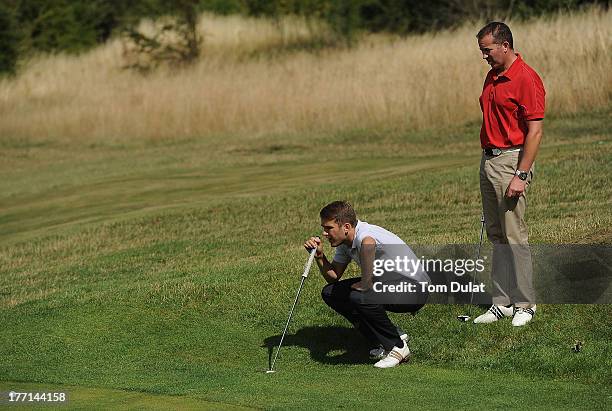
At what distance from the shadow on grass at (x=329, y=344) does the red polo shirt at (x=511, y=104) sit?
6.93 ft

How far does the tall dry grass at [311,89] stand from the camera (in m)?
27.9

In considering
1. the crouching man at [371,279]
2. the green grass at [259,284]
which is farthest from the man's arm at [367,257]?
the green grass at [259,284]

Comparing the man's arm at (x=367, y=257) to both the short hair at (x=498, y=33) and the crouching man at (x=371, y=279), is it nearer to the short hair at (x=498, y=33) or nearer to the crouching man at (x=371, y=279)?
the crouching man at (x=371, y=279)

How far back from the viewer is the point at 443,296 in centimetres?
1085

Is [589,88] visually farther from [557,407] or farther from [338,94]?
[557,407]

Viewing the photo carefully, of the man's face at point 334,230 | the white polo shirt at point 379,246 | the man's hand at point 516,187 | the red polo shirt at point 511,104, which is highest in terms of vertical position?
the red polo shirt at point 511,104

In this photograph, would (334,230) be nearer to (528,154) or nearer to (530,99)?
(528,154)

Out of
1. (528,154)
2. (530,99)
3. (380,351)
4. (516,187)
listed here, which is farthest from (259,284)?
(530,99)

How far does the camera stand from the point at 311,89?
108ft

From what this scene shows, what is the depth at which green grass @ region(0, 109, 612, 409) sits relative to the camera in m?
9.32

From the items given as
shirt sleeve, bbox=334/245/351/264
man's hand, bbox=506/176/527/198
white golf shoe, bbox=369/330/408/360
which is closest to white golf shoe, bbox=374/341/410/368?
white golf shoe, bbox=369/330/408/360

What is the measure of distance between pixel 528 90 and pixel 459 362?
2201mm

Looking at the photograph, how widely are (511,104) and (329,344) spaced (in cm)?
271

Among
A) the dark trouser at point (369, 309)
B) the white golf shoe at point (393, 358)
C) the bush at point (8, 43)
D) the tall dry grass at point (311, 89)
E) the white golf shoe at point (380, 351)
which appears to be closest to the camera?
the dark trouser at point (369, 309)
